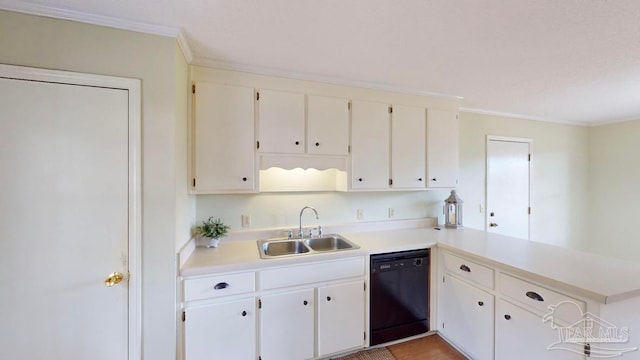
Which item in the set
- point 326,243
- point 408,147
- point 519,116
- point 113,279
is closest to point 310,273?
point 326,243

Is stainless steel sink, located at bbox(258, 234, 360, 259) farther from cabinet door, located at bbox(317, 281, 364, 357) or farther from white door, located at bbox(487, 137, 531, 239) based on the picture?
white door, located at bbox(487, 137, 531, 239)

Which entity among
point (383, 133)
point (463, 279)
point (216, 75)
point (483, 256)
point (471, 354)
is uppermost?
point (216, 75)

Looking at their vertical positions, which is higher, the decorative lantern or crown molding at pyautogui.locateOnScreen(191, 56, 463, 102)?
crown molding at pyautogui.locateOnScreen(191, 56, 463, 102)

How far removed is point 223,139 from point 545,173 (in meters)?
4.45

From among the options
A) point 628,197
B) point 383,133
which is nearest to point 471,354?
point 383,133

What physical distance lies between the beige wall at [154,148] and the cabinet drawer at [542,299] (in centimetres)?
220

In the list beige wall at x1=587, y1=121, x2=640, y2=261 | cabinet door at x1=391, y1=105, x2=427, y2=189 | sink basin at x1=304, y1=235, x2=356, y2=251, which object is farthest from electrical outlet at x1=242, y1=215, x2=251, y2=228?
beige wall at x1=587, y1=121, x2=640, y2=261

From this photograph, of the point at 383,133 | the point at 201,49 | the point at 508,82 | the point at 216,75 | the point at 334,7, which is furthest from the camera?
the point at 383,133

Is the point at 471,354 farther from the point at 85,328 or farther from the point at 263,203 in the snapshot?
the point at 85,328

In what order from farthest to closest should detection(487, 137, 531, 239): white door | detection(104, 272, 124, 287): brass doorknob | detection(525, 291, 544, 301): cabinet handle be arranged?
1. detection(487, 137, 531, 239): white door
2. detection(525, 291, 544, 301): cabinet handle
3. detection(104, 272, 124, 287): brass doorknob

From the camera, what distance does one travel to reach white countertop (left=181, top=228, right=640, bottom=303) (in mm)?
1345

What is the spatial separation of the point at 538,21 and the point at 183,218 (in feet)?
8.23

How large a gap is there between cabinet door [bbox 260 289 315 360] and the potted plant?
2.13 feet

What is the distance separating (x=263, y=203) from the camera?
236 cm
